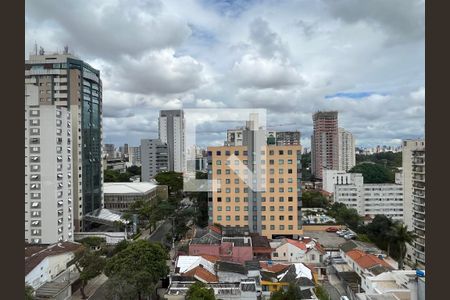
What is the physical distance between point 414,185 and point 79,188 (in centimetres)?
662

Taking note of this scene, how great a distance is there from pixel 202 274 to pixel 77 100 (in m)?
4.94

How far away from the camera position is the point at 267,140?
6.40 meters

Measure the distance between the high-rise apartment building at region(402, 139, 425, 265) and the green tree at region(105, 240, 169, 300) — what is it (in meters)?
4.41

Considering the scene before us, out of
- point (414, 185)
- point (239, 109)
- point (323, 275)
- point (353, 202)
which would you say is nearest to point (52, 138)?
point (239, 109)

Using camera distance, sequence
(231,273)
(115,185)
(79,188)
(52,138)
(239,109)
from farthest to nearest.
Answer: (115,185) < (79,188) < (52,138) < (239,109) < (231,273)

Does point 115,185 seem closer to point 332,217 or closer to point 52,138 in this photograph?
point 52,138

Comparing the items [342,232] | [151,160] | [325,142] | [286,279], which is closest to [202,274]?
[286,279]

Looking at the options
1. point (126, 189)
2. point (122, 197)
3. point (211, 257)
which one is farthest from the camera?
point (126, 189)

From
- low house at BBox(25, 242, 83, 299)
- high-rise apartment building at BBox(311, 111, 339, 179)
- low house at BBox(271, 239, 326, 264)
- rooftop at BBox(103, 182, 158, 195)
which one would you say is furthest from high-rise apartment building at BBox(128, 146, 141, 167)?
low house at BBox(271, 239, 326, 264)

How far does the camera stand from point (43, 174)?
5727mm

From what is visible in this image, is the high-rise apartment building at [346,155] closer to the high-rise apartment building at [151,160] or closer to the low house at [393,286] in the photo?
the high-rise apartment building at [151,160]

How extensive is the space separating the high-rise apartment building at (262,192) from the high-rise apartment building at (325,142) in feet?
18.2

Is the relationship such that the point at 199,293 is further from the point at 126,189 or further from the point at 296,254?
the point at 126,189

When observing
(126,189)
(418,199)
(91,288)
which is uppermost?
(418,199)
